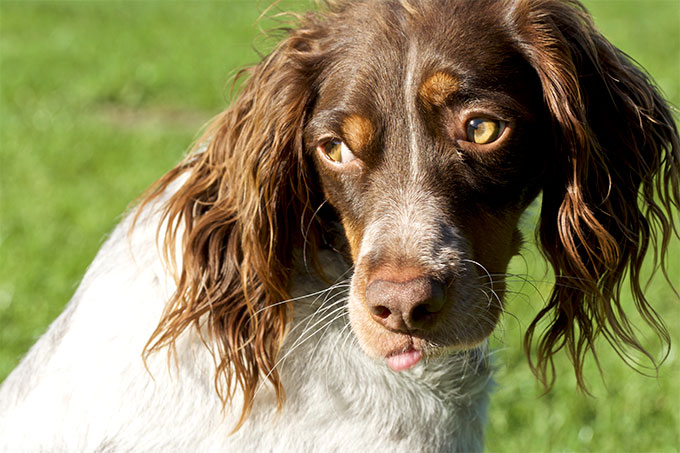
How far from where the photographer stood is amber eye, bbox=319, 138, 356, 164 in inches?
129

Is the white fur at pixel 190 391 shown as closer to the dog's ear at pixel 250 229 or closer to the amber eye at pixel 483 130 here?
the dog's ear at pixel 250 229

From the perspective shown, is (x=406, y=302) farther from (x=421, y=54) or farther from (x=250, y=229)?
(x=421, y=54)

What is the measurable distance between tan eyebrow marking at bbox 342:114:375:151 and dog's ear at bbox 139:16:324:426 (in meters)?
0.26

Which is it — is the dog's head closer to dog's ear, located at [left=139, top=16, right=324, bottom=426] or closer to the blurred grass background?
dog's ear, located at [left=139, top=16, right=324, bottom=426]

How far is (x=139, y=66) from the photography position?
1241cm

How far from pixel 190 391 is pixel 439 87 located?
1398 millimetres

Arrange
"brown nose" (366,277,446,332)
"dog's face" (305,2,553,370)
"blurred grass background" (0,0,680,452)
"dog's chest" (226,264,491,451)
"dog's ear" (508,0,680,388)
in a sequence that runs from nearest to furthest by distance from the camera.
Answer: "brown nose" (366,277,446,332) → "dog's face" (305,2,553,370) → "dog's ear" (508,0,680,388) → "dog's chest" (226,264,491,451) → "blurred grass background" (0,0,680,452)

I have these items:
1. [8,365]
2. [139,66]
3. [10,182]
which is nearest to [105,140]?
[10,182]

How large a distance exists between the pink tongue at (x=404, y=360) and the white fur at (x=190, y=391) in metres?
0.23

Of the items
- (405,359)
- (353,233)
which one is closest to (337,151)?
(353,233)

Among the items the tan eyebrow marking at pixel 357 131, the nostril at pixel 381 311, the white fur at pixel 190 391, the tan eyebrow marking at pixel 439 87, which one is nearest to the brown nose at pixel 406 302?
the nostril at pixel 381 311

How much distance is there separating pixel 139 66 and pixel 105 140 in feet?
9.15

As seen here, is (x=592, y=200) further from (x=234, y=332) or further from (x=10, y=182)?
(x=10, y=182)

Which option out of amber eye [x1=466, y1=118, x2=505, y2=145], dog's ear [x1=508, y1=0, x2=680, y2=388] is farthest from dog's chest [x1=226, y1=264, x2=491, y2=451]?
amber eye [x1=466, y1=118, x2=505, y2=145]
